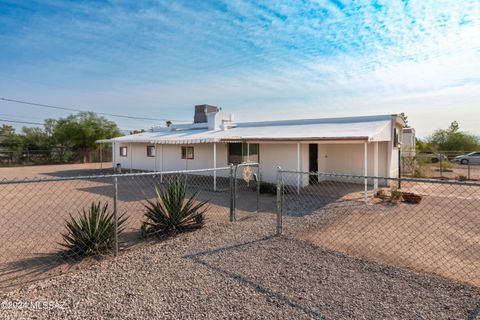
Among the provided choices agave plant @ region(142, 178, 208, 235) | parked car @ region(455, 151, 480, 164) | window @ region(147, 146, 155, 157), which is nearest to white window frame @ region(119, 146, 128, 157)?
window @ region(147, 146, 155, 157)

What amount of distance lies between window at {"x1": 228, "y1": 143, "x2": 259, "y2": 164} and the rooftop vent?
25.2 feet

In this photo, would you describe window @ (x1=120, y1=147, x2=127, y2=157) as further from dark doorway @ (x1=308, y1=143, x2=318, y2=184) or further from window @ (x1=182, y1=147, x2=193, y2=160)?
dark doorway @ (x1=308, y1=143, x2=318, y2=184)

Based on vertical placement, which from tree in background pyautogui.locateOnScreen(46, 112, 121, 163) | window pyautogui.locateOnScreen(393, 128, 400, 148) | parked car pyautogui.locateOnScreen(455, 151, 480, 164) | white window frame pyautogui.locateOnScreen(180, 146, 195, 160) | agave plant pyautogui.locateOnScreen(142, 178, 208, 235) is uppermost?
tree in background pyautogui.locateOnScreen(46, 112, 121, 163)

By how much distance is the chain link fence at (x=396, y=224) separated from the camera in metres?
4.81

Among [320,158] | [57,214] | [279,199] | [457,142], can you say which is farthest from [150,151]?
[457,142]

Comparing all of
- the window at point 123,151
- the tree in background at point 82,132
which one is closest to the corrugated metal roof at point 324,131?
the window at point 123,151

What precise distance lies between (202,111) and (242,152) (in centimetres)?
922

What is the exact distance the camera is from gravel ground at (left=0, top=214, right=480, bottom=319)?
3061 millimetres

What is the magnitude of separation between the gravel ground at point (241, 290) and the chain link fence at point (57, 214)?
33.3 inches

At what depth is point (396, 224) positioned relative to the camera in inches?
286

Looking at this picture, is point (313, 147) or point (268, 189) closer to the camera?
point (268, 189)

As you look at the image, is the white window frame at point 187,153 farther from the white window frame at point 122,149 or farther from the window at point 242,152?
the white window frame at point 122,149

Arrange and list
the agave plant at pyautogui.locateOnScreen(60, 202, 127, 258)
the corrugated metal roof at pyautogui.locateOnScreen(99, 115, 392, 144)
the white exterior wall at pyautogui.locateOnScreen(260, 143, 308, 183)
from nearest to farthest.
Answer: the agave plant at pyautogui.locateOnScreen(60, 202, 127, 258) → the corrugated metal roof at pyautogui.locateOnScreen(99, 115, 392, 144) → the white exterior wall at pyautogui.locateOnScreen(260, 143, 308, 183)

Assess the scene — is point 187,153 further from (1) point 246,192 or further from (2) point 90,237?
(2) point 90,237
